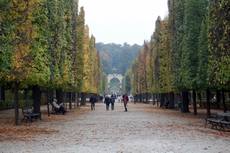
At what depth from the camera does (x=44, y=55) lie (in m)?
21.2

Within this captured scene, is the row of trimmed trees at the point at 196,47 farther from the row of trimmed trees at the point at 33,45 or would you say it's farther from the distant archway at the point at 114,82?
the distant archway at the point at 114,82

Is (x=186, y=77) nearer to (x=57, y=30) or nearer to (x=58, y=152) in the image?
(x=57, y=30)

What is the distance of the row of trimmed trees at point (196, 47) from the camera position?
17484mm

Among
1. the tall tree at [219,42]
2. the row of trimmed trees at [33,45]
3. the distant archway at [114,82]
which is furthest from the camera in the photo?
the distant archway at [114,82]

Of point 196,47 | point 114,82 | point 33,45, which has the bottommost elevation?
point 33,45

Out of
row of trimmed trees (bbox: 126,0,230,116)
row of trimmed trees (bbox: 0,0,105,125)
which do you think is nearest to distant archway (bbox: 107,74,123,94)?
row of trimmed trees (bbox: 126,0,230,116)

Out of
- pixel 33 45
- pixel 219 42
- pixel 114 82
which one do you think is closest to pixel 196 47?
pixel 219 42

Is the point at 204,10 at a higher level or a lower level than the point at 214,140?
higher

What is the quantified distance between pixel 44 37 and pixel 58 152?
39.5 ft

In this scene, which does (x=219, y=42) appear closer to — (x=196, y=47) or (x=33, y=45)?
(x=196, y=47)

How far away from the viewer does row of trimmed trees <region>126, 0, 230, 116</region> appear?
17484 millimetres

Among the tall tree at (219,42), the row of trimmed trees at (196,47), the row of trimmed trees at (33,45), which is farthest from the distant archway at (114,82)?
the tall tree at (219,42)

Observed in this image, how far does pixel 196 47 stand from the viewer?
26203mm

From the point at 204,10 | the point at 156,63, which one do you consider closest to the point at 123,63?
the point at 156,63
